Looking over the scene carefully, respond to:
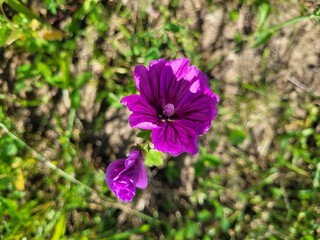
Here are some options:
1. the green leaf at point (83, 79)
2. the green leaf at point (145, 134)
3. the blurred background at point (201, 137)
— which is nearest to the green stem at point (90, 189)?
the blurred background at point (201, 137)

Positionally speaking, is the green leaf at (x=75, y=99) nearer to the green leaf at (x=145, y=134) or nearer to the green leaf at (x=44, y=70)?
the green leaf at (x=44, y=70)

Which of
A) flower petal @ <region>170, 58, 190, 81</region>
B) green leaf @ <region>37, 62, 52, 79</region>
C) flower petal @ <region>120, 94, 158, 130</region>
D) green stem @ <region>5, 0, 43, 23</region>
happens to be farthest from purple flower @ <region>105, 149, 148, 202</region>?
green stem @ <region>5, 0, 43, 23</region>

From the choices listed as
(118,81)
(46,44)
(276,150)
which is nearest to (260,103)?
(276,150)

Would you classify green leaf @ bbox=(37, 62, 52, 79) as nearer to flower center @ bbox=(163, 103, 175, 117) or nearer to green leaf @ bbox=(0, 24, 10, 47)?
green leaf @ bbox=(0, 24, 10, 47)

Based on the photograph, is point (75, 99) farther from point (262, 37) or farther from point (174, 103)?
point (262, 37)

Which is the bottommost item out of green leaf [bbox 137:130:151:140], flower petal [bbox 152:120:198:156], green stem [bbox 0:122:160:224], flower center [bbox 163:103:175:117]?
green stem [bbox 0:122:160:224]

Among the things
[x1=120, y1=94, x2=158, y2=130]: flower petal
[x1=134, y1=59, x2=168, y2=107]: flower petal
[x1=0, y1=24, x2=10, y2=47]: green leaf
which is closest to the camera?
[x1=120, y1=94, x2=158, y2=130]: flower petal

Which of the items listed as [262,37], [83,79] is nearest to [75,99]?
[83,79]
